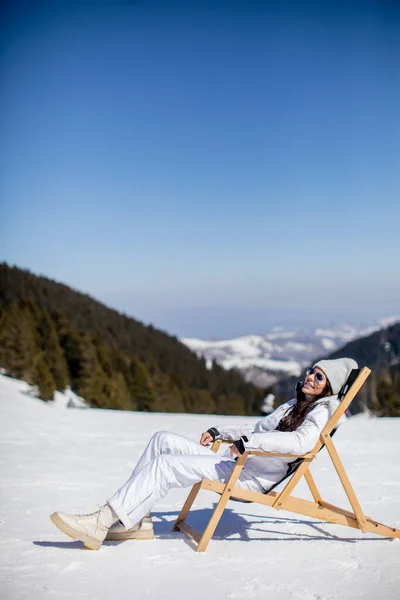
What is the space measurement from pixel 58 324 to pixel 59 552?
1830 inches

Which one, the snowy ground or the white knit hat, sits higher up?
the white knit hat

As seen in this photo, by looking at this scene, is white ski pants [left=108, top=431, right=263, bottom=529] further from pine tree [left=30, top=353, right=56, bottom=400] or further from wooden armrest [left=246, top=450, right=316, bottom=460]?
pine tree [left=30, top=353, right=56, bottom=400]

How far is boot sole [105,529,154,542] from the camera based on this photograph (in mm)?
3932

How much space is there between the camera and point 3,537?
4.16 metres

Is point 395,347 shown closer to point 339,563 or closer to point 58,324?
point 58,324

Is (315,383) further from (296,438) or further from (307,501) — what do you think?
(307,501)

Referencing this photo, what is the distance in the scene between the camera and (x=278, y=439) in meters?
3.89

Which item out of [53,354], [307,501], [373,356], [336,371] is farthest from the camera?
[373,356]

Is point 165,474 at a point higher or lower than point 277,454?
lower

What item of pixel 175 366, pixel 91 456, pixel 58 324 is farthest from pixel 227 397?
pixel 91 456

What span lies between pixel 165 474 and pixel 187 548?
57 cm

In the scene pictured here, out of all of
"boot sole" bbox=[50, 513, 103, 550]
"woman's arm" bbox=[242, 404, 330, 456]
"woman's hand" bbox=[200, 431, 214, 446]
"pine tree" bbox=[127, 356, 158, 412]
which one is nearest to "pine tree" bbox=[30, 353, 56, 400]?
"pine tree" bbox=[127, 356, 158, 412]

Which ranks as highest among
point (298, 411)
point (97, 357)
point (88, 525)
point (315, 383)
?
point (315, 383)

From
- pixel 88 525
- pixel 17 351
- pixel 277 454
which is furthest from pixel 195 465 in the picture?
pixel 17 351
